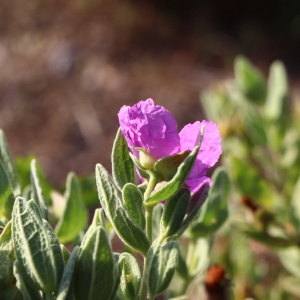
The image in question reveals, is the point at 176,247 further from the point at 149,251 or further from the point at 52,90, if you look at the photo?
the point at 52,90

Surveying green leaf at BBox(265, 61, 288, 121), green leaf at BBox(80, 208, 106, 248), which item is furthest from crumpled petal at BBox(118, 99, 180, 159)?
green leaf at BBox(265, 61, 288, 121)

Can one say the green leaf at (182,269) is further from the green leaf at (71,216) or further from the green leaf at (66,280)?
the green leaf at (66,280)

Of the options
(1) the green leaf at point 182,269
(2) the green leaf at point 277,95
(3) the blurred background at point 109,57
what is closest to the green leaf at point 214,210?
(1) the green leaf at point 182,269

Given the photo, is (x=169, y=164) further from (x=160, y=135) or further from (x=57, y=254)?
(x=57, y=254)

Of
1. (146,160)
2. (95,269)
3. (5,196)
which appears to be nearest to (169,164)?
(146,160)

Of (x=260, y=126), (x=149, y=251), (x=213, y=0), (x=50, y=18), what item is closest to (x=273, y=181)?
(x=260, y=126)

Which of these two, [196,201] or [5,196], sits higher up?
[5,196]
